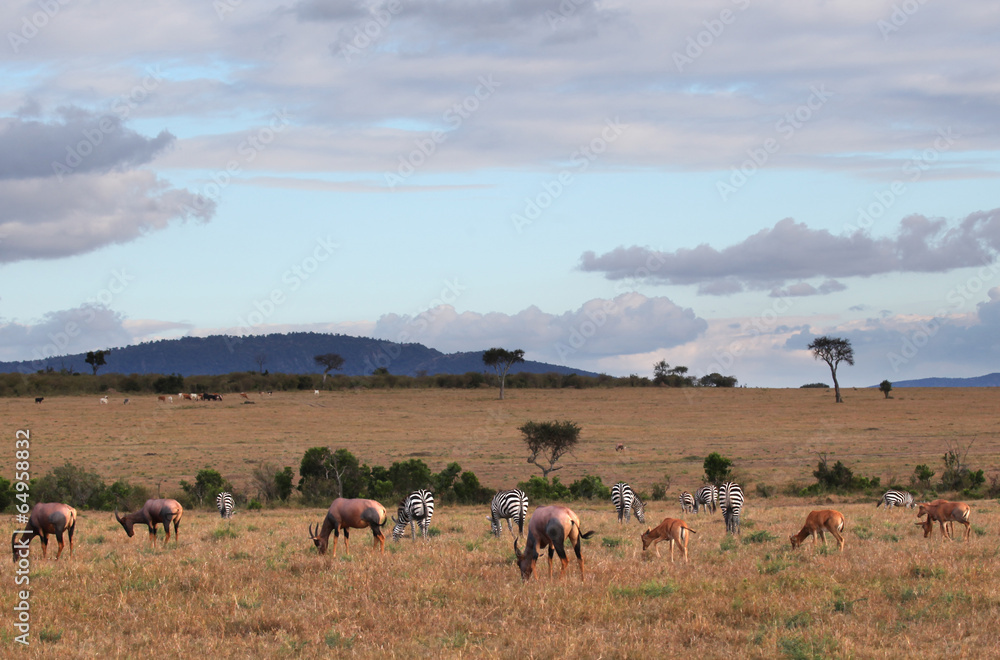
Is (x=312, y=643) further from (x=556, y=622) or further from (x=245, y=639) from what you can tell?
(x=556, y=622)

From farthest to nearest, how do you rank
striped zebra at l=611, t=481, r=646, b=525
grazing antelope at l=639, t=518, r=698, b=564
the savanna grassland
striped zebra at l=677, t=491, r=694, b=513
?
striped zebra at l=677, t=491, r=694, b=513 → striped zebra at l=611, t=481, r=646, b=525 → grazing antelope at l=639, t=518, r=698, b=564 → the savanna grassland

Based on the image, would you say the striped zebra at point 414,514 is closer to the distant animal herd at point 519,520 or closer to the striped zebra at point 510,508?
the distant animal herd at point 519,520

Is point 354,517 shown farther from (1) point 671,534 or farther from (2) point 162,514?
(1) point 671,534

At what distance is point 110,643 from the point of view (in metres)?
10.1

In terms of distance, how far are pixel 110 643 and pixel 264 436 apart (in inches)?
2500

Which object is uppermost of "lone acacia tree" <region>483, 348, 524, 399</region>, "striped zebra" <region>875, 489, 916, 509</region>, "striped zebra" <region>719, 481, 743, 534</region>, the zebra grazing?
"lone acacia tree" <region>483, 348, 524, 399</region>

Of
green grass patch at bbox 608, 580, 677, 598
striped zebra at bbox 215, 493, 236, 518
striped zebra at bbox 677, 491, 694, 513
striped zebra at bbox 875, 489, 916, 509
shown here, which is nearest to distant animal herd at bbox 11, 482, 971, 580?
green grass patch at bbox 608, 580, 677, 598

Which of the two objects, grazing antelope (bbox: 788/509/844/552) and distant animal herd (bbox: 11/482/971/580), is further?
grazing antelope (bbox: 788/509/844/552)

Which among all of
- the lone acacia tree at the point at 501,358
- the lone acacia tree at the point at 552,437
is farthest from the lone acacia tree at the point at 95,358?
the lone acacia tree at the point at 552,437

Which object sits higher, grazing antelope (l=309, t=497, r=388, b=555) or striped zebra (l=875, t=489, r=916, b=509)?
grazing antelope (l=309, t=497, r=388, b=555)

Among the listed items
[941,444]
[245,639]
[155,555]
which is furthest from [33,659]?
[941,444]

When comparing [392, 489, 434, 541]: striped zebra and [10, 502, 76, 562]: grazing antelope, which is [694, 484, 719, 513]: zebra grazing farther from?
[10, 502, 76, 562]: grazing antelope

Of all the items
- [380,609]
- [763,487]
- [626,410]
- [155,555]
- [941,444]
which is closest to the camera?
[380,609]

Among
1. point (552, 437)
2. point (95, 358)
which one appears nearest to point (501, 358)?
point (552, 437)
